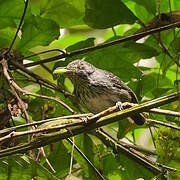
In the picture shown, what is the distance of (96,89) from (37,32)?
0.29m

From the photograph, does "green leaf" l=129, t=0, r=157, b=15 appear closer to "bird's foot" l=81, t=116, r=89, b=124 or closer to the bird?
the bird

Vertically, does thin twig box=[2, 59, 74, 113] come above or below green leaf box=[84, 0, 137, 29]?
below

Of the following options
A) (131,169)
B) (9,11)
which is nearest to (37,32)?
(9,11)

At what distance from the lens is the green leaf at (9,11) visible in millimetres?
1515

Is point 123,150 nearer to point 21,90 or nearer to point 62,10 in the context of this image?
point 21,90

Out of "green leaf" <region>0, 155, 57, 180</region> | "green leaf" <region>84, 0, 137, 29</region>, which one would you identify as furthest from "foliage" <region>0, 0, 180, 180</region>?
"green leaf" <region>0, 155, 57, 180</region>

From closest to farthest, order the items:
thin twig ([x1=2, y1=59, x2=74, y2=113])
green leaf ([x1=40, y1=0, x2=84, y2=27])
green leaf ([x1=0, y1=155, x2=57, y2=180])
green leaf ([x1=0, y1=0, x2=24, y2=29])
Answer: green leaf ([x1=0, y1=155, x2=57, y2=180]) → thin twig ([x1=2, y1=59, x2=74, y2=113]) → green leaf ([x1=0, y1=0, x2=24, y2=29]) → green leaf ([x1=40, y1=0, x2=84, y2=27])

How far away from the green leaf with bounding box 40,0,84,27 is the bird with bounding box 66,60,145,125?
0.57 feet

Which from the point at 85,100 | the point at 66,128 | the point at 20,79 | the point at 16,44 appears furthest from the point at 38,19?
the point at 66,128

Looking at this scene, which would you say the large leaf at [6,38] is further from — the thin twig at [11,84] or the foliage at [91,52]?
the thin twig at [11,84]

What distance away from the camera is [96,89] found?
1.66 meters

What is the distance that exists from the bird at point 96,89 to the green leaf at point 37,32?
13 cm

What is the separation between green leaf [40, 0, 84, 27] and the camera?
5.37 feet

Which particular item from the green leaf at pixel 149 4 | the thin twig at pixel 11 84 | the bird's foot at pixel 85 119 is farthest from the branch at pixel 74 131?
the green leaf at pixel 149 4
